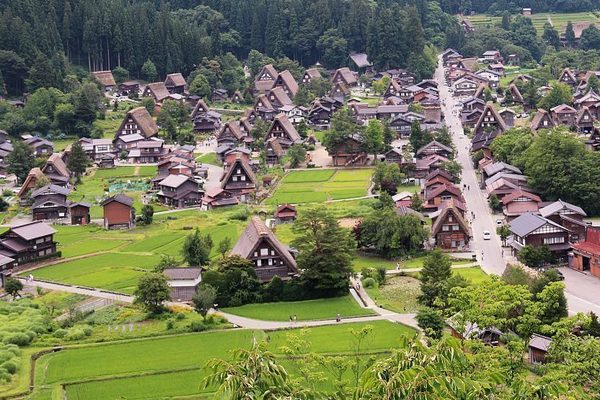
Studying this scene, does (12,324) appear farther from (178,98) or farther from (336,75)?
(336,75)

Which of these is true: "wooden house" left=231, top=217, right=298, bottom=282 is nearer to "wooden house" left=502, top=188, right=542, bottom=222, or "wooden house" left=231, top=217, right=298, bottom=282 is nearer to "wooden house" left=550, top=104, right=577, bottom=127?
"wooden house" left=502, top=188, right=542, bottom=222

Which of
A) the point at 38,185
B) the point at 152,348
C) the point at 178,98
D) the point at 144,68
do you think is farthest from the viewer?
the point at 144,68

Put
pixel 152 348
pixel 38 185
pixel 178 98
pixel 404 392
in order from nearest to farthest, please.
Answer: pixel 404 392
pixel 152 348
pixel 38 185
pixel 178 98

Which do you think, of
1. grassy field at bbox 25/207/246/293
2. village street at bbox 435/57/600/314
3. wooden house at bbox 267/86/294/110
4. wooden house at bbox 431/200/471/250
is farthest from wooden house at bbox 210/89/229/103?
wooden house at bbox 431/200/471/250

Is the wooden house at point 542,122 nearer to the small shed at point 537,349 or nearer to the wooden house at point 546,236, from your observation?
the wooden house at point 546,236

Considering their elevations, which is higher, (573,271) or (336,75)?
(336,75)

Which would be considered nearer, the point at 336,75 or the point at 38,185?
the point at 38,185

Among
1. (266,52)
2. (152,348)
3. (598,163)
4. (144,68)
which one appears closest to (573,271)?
(598,163)
